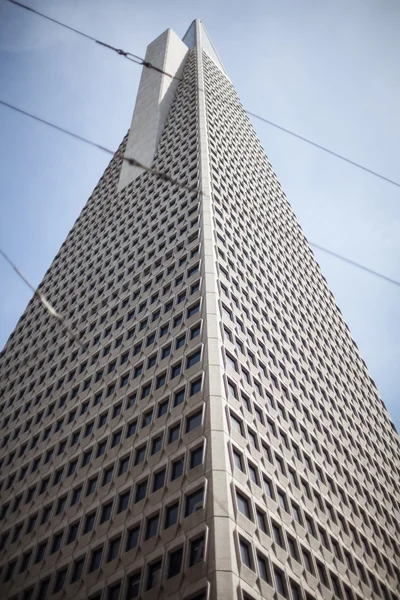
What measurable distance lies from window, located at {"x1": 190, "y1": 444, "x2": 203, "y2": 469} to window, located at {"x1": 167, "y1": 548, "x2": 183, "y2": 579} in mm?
3899

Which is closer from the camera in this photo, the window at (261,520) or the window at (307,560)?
the window at (261,520)

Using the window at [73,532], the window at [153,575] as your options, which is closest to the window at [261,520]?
the window at [153,575]

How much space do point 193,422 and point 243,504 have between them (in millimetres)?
4864

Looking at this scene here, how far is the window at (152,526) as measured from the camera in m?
25.5

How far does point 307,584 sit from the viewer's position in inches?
1062

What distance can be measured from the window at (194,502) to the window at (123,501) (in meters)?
4.65

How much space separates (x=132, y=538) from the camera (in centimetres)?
2634

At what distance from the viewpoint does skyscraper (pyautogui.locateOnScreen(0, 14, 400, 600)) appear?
83.1 feet

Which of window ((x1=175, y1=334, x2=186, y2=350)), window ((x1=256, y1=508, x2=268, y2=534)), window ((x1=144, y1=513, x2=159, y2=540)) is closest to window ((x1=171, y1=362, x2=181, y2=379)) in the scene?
window ((x1=175, y1=334, x2=186, y2=350))

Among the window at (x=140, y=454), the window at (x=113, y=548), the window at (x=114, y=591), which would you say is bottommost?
the window at (x=114, y=591)

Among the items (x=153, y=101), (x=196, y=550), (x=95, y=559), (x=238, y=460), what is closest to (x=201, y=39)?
(x=153, y=101)

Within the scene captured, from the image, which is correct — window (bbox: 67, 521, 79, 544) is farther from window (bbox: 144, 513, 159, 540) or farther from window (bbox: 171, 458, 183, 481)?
window (bbox: 171, 458, 183, 481)

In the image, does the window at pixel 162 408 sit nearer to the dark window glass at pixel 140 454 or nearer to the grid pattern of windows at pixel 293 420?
the dark window glass at pixel 140 454

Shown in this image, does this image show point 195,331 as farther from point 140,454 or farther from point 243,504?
point 243,504
